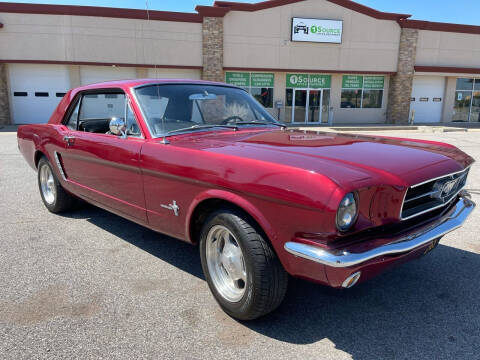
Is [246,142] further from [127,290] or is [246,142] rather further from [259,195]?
[127,290]

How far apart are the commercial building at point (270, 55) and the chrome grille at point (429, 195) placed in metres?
17.1

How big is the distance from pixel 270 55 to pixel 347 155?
19155 mm

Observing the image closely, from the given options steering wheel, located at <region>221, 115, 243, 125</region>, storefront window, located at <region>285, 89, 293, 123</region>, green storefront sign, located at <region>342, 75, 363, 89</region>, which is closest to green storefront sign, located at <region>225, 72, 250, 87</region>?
storefront window, located at <region>285, 89, 293, 123</region>

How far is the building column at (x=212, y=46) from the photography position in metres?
19.6

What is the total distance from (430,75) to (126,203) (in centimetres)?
2461

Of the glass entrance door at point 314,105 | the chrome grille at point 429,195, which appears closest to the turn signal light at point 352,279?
the chrome grille at point 429,195

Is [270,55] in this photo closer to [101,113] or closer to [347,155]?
[101,113]

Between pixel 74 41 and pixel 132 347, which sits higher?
pixel 74 41

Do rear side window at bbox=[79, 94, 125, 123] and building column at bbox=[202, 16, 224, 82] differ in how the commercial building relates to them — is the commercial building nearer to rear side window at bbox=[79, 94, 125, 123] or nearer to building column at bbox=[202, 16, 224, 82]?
building column at bbox=[202, 16, 224, 82]

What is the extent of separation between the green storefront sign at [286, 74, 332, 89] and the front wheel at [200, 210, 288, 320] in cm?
2002

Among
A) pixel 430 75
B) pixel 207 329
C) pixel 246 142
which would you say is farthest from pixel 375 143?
pixel 430 75

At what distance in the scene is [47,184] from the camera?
5211mm

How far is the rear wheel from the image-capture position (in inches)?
190

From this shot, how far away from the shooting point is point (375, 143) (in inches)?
125
